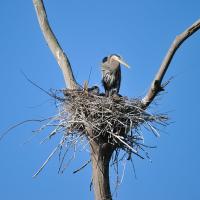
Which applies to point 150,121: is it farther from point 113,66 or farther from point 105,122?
point 113,66

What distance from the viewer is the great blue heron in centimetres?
989

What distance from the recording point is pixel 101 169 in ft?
20.0

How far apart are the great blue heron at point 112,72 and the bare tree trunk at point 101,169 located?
3.53 metres

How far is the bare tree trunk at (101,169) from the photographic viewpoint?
6.03 meters

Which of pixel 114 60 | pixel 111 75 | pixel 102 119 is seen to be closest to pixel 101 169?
pixel 102 119

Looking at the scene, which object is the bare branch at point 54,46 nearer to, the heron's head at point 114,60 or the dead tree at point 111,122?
the dead tree at point 111,122

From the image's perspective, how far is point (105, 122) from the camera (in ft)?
21.8

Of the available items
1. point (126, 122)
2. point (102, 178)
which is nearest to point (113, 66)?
point (126, 122)

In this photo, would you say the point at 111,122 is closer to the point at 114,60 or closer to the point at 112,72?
the point at 112,72

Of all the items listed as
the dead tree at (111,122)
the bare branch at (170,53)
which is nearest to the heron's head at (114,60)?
the dead tree at (111,122)

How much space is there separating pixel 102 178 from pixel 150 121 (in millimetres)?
1123

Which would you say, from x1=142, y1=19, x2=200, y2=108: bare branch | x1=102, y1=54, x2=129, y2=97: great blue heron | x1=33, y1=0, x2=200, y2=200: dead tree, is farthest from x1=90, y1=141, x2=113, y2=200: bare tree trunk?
x1=102, y1=54, x2=129, y2=97: great blue heron

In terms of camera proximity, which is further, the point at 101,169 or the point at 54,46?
the point at 54,46

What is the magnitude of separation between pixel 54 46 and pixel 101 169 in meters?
2.03
